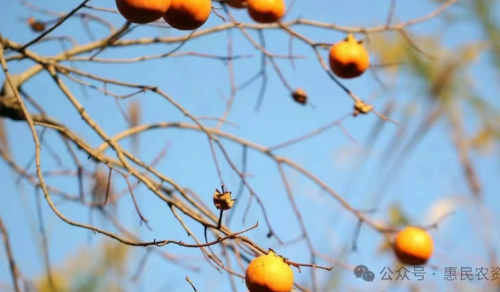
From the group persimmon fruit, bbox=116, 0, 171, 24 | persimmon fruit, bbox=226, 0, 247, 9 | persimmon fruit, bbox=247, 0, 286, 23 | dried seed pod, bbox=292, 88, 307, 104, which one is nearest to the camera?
persimmon fruit, bbox=116, 0, 171, 24

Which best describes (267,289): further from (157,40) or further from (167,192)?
(157,40)

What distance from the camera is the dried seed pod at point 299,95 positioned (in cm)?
165

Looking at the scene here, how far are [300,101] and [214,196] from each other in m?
0.83

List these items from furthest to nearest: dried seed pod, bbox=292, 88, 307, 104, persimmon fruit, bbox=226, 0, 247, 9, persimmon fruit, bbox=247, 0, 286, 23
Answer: dried seed pod, bbox=292, 88, 307, 104 → persimmon fruit, bbox=226, 0, 247, 9 → persimmon fruit, bbox=247, 0, 286, 23

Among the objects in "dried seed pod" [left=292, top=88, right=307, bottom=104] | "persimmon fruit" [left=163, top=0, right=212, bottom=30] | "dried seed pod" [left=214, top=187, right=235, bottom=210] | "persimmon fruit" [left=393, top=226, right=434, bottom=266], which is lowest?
"dried seed pod" [left=214, top=187, right=235, bottom=210]

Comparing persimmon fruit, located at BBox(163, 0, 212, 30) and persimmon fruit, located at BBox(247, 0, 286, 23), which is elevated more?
persimmon fruit, located at BBox(247, 0, 286, 23)

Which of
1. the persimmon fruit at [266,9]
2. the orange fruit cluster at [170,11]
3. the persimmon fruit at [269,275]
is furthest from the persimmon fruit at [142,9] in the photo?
the persimmon fruit at [266,9]

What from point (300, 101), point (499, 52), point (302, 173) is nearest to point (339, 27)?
point (300, 101)

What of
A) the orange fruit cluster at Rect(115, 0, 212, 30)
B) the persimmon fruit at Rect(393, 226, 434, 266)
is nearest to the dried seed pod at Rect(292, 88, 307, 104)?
the persimmon fruit at Rect(393, 226, 434, 266)

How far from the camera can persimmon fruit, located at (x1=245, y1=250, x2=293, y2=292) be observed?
864 mm

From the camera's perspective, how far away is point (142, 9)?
82cm

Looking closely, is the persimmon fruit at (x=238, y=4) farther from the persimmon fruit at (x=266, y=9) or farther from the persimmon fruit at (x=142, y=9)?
the persimmon fruit at (x=142, y=9)

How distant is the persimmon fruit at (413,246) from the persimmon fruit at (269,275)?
69 cm

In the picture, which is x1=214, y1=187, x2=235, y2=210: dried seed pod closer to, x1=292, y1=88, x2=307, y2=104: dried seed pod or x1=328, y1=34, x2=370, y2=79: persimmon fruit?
x1=328, y1=34, x2=370, y2=79: persimmon fruit
